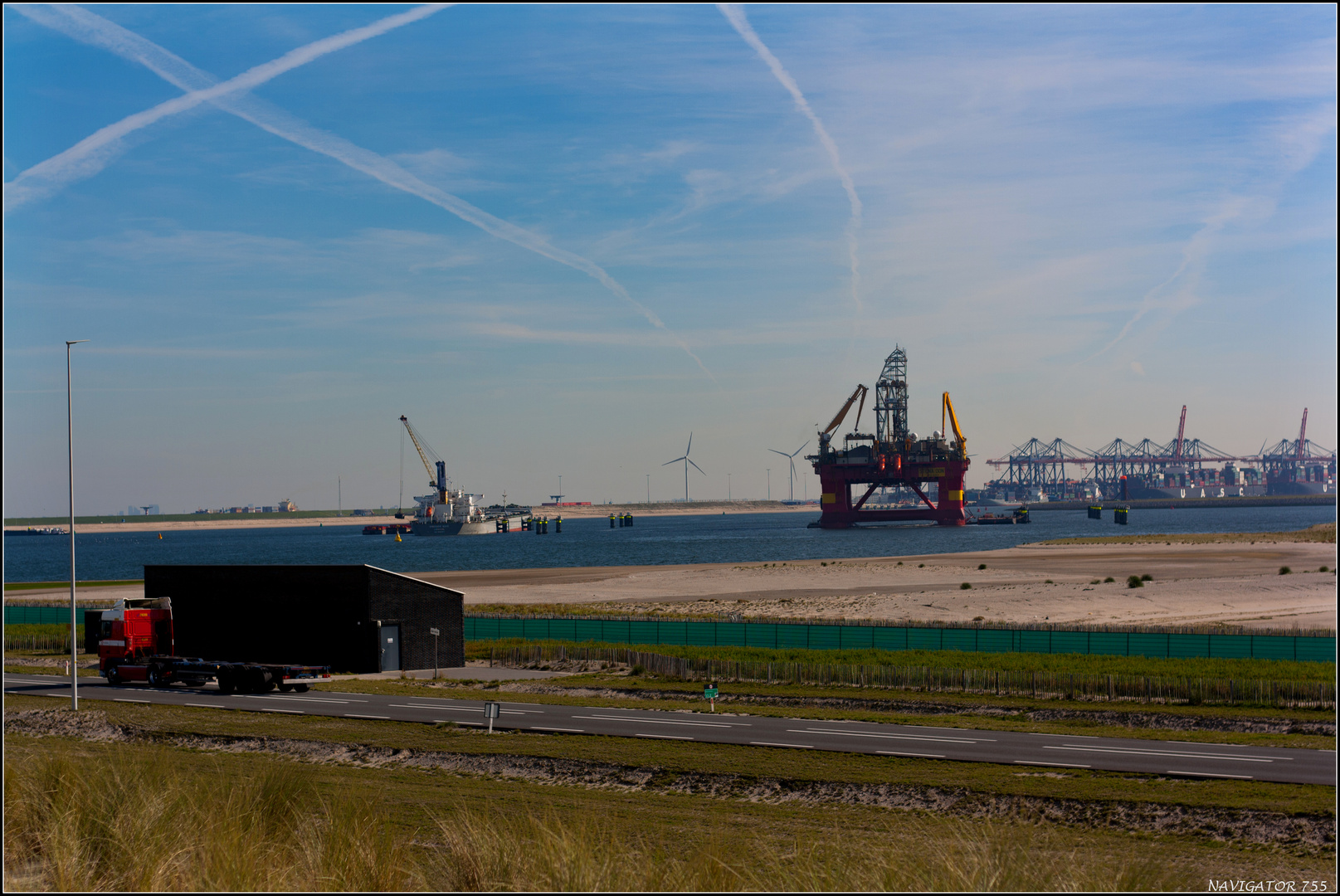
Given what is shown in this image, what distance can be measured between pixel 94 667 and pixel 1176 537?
156 metres

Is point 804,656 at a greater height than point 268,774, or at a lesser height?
lesser

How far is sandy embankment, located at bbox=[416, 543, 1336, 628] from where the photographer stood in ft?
228

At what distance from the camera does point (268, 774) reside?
18766 mm

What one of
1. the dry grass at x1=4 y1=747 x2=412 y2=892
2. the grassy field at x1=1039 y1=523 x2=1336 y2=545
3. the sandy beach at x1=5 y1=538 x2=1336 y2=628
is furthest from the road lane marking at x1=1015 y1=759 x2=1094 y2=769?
the grassy field at x1=1039 y1=523 x2=1336 y2=545

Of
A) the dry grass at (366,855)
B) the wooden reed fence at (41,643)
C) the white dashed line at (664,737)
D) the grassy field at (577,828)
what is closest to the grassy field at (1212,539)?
the white dashed line at (664,737)

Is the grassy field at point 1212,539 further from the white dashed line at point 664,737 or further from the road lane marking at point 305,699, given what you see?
the road lane marking at point 305,699

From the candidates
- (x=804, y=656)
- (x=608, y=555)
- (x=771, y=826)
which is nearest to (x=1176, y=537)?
(x=608, y=555)

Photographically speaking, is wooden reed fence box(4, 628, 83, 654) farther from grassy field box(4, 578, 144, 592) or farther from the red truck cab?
grassy field box(4, 578, 144, 592)

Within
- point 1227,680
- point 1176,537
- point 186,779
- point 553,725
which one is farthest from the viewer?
point 1176,537

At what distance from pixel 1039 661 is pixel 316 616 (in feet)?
117

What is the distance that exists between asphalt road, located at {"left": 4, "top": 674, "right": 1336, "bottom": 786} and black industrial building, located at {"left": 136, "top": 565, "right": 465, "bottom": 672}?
296 inches

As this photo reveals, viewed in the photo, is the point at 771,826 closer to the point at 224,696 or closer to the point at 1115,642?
the point at 224,696

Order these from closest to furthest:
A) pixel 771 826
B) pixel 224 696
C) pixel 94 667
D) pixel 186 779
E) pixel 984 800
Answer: pixel 186 779 < pixel 771 826 < pixel 984 800 < pixel 224 696 < pixel 94 667

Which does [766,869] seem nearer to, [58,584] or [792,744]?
[792,744]
